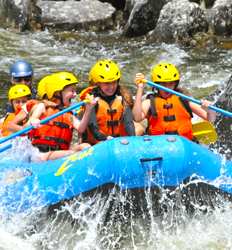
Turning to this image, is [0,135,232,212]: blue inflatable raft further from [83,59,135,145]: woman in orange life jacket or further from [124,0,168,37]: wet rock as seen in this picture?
[124,0,168,37]: wet rock

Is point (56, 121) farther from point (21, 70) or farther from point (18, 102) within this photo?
point (21, 70)

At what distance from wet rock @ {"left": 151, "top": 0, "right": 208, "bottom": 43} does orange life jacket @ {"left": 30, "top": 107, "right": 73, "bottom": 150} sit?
23.9ft

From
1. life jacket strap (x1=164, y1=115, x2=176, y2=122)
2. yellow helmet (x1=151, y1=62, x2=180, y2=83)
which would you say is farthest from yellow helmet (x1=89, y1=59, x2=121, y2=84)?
life jacket strap (x1=164, y1=115, x2=176, y2=122)

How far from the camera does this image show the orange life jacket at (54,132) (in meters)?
5.73

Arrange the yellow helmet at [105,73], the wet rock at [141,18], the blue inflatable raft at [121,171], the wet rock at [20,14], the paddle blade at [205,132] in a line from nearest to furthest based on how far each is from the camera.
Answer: the blue inflatable raft at [121,171] < the yellow helmet at [105,73] < the paddle blade at [205,132] < the wet rock at [141,18] < the wet rock at [20,14]

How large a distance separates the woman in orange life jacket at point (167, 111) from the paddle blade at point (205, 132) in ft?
A: 0.69

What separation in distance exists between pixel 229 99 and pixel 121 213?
9.57 feet

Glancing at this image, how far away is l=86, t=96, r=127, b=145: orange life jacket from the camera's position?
5586 millimetres

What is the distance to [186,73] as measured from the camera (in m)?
11.0

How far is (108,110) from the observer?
220 inches

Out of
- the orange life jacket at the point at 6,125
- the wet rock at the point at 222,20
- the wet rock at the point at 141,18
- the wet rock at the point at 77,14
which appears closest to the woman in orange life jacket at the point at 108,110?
the orange life jacket at the point at 6,125

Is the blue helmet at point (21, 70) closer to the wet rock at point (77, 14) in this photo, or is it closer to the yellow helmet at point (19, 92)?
the yellow helmet at point (19, 92)

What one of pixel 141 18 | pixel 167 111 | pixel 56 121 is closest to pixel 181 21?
pixel 141 18

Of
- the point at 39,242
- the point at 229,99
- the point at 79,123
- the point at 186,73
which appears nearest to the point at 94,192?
the point at 39,242
